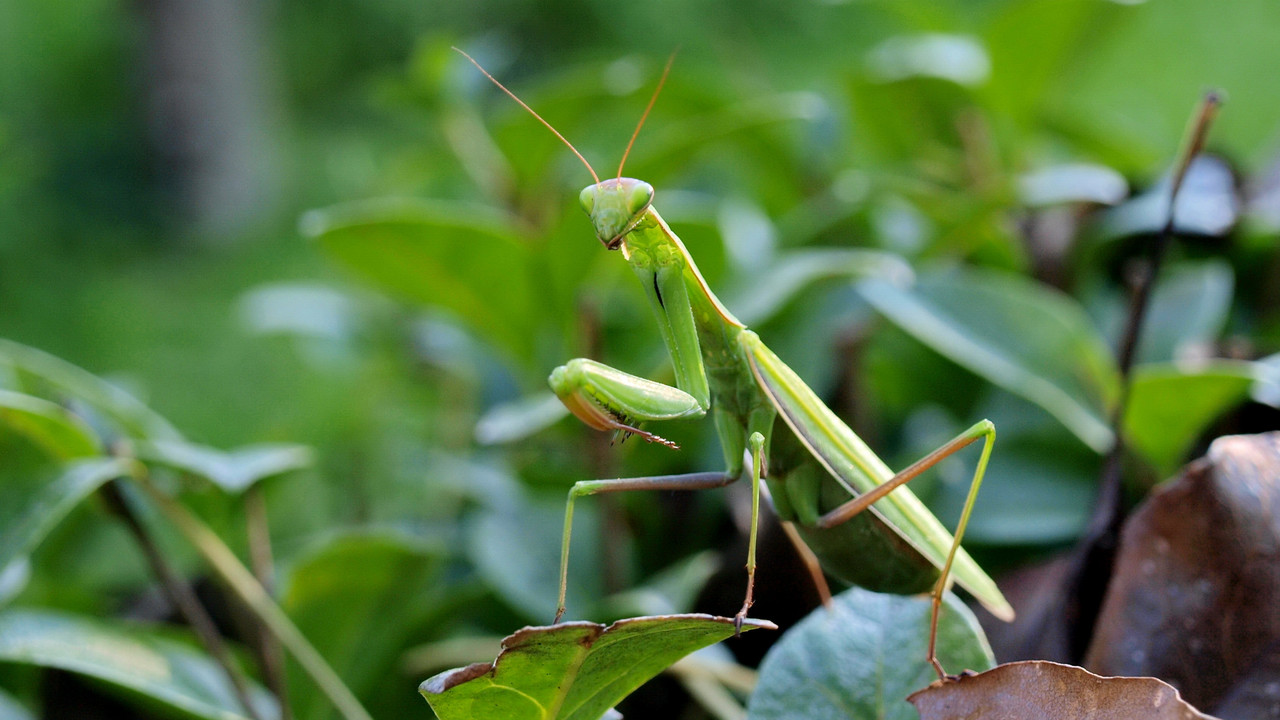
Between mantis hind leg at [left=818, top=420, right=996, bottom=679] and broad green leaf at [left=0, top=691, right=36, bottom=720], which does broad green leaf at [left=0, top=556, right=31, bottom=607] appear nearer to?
broad green leaf at [left=0, top=691, right=36, bottom=720]

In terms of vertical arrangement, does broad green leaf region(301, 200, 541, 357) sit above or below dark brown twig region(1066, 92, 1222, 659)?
above

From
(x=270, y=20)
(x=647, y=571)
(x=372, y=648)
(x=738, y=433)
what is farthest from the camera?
(x=270, y=20)

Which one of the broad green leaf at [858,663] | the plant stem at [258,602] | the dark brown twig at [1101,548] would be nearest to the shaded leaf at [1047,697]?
the broad green leaf at [858,663]

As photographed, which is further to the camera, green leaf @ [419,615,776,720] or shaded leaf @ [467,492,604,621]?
shaded leaf @ [467,492,604,621]

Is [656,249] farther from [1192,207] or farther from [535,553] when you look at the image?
[1192,207]

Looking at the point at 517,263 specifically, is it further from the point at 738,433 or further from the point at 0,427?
the point at 0,427

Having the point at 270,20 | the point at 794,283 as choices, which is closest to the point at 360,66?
the point at 270,20

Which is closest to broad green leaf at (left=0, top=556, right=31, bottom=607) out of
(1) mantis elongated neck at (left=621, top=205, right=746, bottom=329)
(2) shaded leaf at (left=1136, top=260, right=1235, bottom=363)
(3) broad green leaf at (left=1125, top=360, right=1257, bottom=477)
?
(1) mantis elongated neck at (left=621, top=205, right=746, bottom=329)
